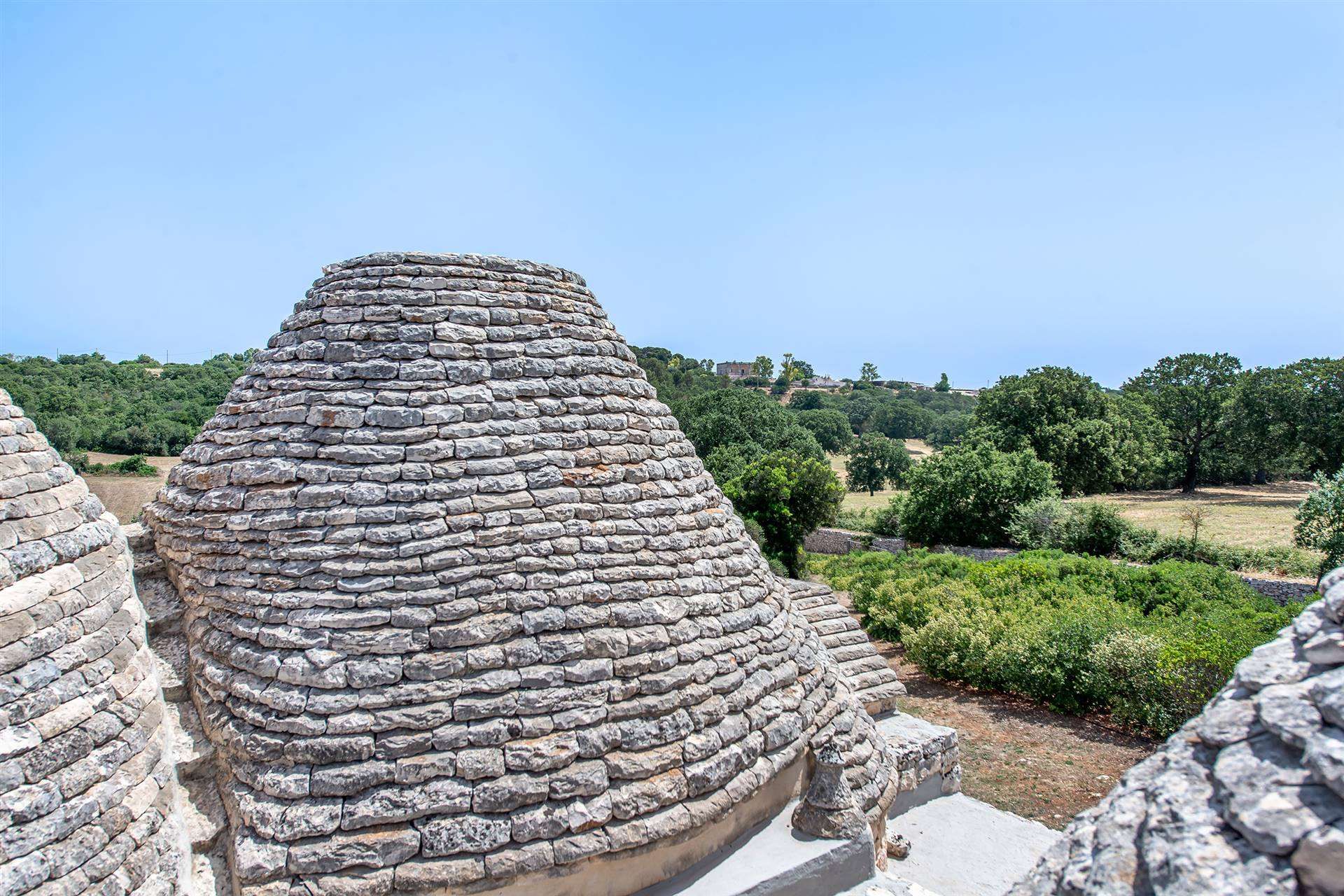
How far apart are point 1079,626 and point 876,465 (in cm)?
4834

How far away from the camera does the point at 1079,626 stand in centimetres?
1748

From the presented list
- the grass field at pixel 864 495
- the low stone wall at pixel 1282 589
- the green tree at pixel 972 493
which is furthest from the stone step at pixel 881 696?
the grass field at pixel 864 495

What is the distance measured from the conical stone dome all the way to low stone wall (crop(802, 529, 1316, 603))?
24749 millimetres

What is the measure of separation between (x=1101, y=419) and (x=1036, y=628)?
3550 cm

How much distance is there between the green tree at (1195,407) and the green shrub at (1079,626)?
3576 cm

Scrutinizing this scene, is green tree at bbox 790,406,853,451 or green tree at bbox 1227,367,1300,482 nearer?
green tree at bbox 1227,367,1300,482

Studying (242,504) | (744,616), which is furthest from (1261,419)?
(242,504)

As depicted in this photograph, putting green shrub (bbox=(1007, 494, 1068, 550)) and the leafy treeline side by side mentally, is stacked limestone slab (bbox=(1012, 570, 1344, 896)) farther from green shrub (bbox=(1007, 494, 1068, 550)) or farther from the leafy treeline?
green shrub (bbox=(1007, 494, 1068, 550))

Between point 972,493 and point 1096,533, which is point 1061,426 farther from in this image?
point 1096,533

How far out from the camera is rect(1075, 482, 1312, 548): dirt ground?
35031 mm

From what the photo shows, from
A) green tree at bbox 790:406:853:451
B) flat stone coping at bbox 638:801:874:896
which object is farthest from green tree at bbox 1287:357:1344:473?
flat stone coping at bbox 638:801:874:896

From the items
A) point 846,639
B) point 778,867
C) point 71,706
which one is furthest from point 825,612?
point 71,706

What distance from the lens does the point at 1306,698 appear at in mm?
2551

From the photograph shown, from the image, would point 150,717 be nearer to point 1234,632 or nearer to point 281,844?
point 281,844
